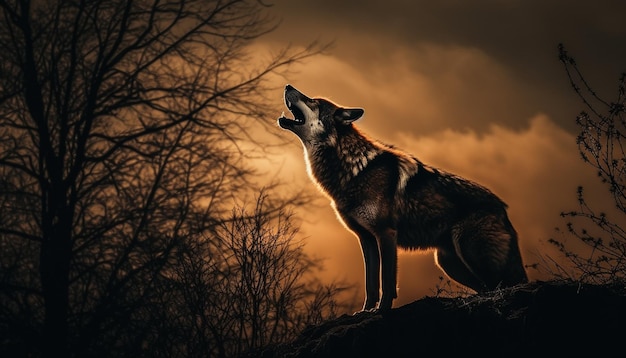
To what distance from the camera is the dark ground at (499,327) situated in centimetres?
646

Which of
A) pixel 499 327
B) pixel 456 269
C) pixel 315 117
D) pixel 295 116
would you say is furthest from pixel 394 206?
pixel 499 327

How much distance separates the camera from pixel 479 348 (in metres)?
6.73

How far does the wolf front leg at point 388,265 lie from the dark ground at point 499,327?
0.69 metres

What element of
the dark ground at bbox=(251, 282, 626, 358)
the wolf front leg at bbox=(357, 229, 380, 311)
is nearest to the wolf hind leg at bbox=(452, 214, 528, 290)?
the wolf front leg at bbox=(357, 229, 380, 311)

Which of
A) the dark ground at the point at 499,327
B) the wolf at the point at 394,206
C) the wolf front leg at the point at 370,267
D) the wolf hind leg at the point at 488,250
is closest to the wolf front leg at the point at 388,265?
the wolf at the point at 394,206

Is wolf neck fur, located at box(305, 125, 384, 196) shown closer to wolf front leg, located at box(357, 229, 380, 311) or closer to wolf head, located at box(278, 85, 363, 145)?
wolf head, located at box(278, 85, 363, 145)

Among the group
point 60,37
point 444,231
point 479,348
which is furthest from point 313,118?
point 60,37

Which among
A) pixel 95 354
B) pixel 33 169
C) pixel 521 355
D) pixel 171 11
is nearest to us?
pixel 521 355

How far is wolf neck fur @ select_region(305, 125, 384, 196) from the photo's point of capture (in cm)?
884

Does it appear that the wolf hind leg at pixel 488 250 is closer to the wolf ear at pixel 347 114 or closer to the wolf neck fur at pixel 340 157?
the wolf neck fur at pixel 340 157

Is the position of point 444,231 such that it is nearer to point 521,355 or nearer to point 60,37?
point 521,355

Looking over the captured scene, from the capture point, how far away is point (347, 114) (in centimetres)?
908

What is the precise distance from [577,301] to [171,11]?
11674mm

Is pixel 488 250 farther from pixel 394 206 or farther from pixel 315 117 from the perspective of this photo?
pixel 315 117
